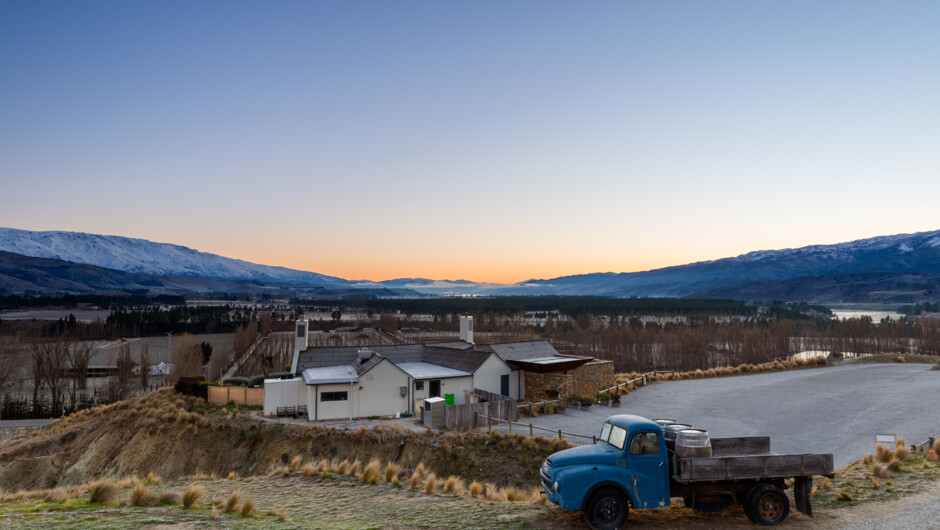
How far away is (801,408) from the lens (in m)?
28.8

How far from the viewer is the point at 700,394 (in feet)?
110

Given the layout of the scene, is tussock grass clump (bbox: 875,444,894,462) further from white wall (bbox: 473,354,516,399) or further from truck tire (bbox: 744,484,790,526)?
white wall (bbox: 473,354,516,399)

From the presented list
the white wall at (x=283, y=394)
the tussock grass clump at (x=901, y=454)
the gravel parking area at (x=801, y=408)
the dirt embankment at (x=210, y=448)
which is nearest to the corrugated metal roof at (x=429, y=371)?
the white wall at (x=283, y=394)

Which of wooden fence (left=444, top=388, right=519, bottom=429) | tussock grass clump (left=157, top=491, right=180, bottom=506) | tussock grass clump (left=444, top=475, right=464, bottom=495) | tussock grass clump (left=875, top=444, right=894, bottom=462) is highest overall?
tussock grass clump (left=157, top=491, right=180, bottom=506)

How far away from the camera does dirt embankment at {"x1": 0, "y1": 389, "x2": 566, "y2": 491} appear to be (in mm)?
21625

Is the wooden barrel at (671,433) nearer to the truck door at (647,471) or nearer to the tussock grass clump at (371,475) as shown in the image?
the truck door at (647,471)

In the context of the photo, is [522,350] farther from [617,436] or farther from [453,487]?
[617,436]

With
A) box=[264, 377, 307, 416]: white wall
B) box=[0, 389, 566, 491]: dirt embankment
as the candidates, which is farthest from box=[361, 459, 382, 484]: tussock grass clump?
box=[264, 377, 307, 416]: white wall

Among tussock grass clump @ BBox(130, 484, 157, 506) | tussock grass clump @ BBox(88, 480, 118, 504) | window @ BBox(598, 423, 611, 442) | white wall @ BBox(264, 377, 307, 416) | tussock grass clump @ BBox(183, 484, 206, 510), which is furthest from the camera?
white wall @ BBox(264, 377, 307, 416)

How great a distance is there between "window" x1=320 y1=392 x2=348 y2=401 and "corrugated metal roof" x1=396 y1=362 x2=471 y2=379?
366 cm

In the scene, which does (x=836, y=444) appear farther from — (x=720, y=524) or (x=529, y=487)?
(x=720, y=524)

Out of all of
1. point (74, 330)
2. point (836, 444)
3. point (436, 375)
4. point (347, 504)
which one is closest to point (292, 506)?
point (347, 504)

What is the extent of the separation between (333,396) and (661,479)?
21965 millimetres

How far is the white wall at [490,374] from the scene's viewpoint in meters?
32.0
